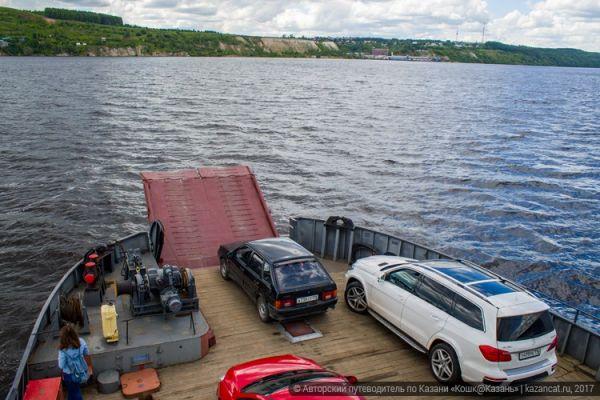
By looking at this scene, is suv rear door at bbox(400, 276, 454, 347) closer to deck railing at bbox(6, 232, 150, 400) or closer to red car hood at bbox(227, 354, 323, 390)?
red car hood at bbox(227, 354, 323, 390)

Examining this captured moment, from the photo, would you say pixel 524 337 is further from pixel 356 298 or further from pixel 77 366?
pixel 77 366

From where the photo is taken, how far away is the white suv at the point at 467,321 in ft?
24.1

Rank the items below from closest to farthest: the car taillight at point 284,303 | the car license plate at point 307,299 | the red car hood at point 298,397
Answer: the red car hood at point 298,397 → the car taillight at point 284,303 → the car license plate at point 307,299

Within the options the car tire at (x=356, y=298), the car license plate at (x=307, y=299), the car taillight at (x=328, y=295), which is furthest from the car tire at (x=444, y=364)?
the car license plate at (x=307, y=299)

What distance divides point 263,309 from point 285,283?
0.80 metres

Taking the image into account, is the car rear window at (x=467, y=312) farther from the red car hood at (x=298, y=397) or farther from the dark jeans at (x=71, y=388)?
the dark jeans at (x=71, y=388)

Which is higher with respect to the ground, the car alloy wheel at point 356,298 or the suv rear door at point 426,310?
the suv rear door at point 426,310

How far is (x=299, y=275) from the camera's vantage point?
31.6 feet

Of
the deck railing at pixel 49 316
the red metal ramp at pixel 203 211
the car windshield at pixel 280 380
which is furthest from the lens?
the red metal ramp at pixel 203 211

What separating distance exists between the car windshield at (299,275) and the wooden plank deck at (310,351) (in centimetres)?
94

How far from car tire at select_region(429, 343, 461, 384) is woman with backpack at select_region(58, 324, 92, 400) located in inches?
207

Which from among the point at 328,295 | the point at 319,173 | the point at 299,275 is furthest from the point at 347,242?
the point at 319,173

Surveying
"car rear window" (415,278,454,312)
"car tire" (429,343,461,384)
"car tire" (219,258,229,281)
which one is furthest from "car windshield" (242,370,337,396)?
"car tire" (219,258,229,281)

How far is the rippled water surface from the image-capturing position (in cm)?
2273
